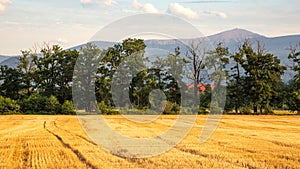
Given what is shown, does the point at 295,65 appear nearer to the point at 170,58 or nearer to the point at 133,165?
the point at 170,58

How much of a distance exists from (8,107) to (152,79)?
64.1 feet

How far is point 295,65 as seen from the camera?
6625 centimetres

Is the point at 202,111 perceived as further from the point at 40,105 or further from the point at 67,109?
the point at 40,105

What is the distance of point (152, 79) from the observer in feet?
203

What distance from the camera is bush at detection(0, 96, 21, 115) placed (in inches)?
2292

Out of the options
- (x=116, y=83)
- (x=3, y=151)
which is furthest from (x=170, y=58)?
(x=3, y=151)

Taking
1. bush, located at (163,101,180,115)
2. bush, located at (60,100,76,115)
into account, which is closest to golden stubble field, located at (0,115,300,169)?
bush, located at (163,101,180,115)

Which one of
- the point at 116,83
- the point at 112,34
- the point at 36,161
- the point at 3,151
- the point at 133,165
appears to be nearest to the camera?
the point at 133,165

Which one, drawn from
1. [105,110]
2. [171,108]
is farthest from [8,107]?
[171,108]

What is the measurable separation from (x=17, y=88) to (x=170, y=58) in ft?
77.3

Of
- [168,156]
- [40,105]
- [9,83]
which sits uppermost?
[9,83]

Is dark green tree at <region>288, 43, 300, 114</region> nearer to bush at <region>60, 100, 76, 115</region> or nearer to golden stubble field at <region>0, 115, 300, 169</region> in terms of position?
bush at <region>60, 100, 76, 115</region>

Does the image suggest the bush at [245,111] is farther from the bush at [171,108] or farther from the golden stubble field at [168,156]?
the golden stubble field at [168,156]

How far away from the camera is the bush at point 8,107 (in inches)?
2292
